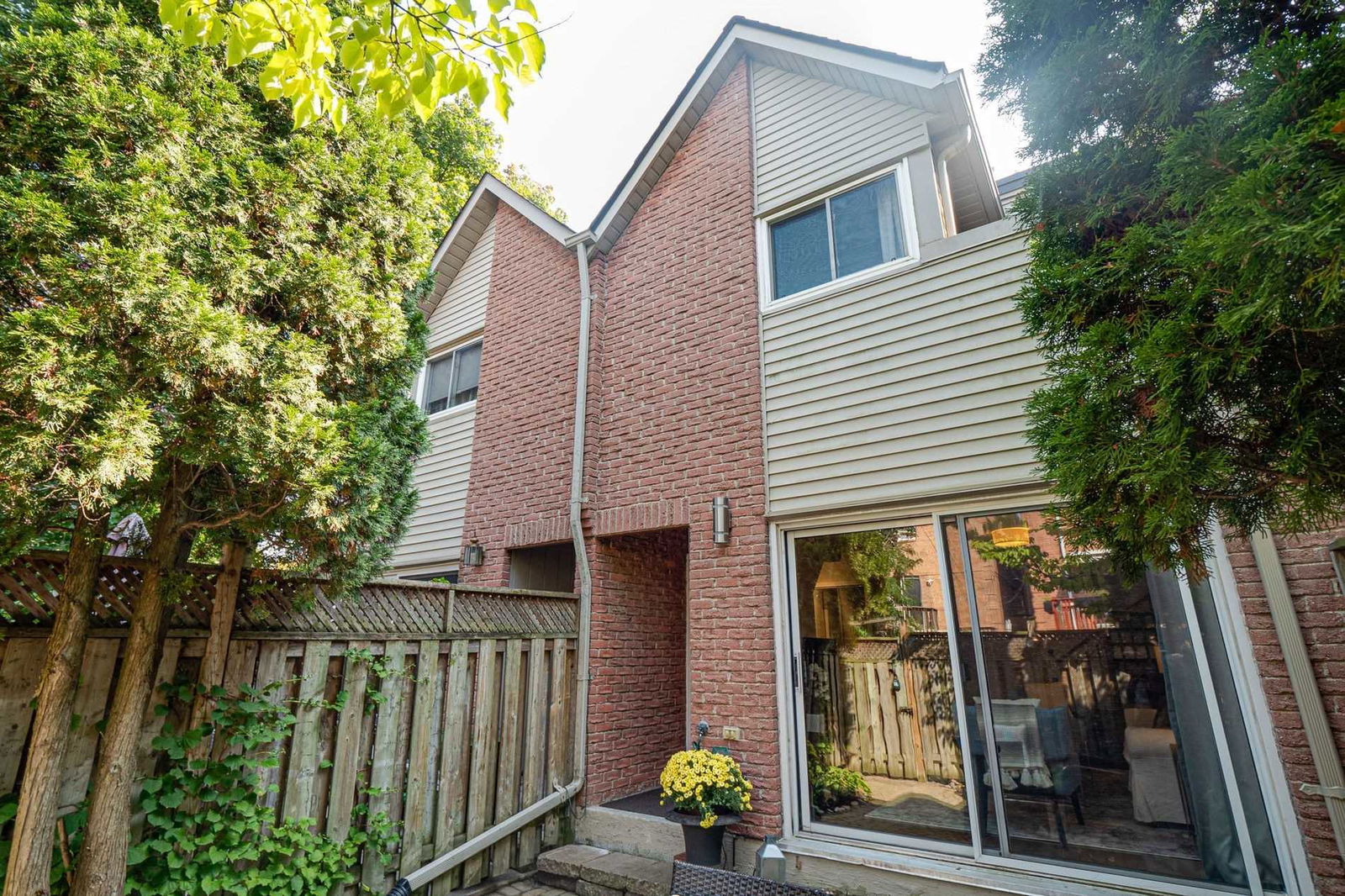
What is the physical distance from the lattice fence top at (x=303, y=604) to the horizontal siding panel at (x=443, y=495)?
228 centimetres

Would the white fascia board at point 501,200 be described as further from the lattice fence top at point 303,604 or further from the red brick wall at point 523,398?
the lattice fence top at point 303,604

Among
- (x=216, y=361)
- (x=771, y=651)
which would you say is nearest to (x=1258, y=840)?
(x=771, y=651)

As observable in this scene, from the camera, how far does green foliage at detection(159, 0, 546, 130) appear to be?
6.70ft

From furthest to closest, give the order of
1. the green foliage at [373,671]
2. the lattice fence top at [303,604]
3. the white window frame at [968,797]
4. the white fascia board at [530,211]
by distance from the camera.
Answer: the white fascia board at [530,211], the green foliage at [373,671], the white window frame at [968,797], the lattice fence top at [303,604]

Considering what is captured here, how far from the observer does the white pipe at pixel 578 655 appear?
4.52 meters

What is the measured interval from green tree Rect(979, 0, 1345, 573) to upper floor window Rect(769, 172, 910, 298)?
110 inches

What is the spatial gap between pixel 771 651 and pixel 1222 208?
4.03m

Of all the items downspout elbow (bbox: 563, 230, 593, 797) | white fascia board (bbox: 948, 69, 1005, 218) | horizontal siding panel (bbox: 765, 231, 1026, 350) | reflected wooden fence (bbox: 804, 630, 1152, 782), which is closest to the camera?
reflected wooden fence (bbox: 804, 630, 1152, 782)

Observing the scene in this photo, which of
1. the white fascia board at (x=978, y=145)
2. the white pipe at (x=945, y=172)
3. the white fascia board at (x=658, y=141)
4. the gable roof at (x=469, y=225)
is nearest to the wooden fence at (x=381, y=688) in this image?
the white fascia board at (x=658, y=141)

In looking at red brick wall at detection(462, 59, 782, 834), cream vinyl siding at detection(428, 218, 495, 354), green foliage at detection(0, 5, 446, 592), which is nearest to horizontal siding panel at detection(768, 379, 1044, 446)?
red brick wall at detection(462, 59, 782, 834)

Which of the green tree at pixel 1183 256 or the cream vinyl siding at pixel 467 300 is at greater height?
the cream vinyl siding at pixel 467 300

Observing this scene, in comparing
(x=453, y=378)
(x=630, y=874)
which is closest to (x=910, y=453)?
(x=630, y=874)

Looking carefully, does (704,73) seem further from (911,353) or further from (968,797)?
(968,797)

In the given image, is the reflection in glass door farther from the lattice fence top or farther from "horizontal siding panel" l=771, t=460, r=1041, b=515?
the lattice fence top
